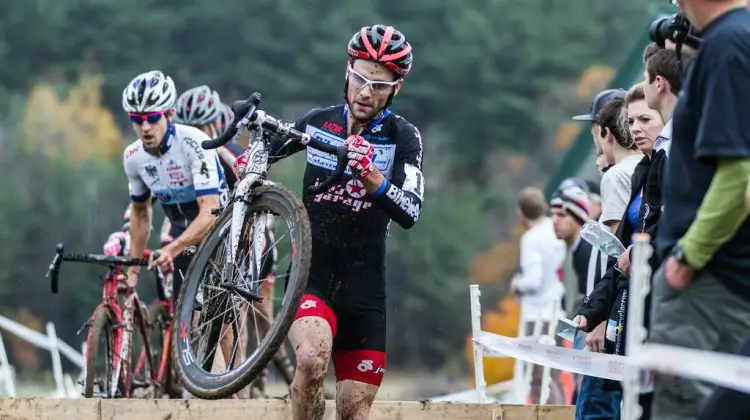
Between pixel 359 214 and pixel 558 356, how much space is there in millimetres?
1370

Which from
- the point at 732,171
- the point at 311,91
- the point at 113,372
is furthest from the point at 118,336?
the point at 311,91

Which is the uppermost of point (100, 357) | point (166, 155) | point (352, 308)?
point (166, 155)

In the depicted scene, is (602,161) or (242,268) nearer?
(242,268)

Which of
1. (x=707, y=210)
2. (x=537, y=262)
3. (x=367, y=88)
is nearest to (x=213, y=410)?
(x=367, y=88)

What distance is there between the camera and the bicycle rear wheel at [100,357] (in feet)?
34.6

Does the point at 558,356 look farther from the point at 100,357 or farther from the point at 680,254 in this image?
the point at 100,357

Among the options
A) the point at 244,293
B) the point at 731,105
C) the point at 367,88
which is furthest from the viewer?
the point at 367,88

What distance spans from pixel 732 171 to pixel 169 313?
7.36m

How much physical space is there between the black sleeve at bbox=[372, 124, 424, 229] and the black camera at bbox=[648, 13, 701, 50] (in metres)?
1.72

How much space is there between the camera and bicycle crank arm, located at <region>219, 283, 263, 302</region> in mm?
7429

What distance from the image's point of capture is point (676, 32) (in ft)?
19.5

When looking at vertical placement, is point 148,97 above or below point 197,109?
below

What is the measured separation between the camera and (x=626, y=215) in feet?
24.7

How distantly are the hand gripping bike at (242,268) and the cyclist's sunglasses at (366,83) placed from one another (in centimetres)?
40
